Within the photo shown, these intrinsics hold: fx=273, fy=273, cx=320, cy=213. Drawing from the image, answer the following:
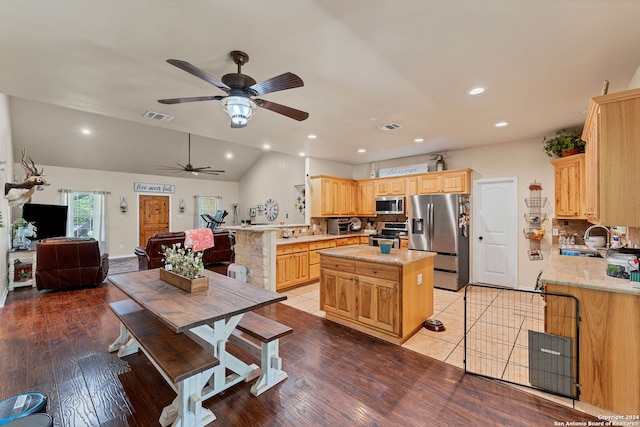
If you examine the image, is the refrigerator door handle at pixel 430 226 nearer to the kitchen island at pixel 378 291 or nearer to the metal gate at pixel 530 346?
the metal gate at pixel 530 346

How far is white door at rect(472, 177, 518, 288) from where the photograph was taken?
16.5ft

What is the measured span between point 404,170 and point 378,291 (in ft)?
12.6

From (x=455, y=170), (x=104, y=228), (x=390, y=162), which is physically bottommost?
(x=104, y=228)

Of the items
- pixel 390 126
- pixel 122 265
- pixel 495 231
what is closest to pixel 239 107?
pixel 390 126

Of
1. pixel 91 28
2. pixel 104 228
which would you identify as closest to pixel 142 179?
pixel 104 228

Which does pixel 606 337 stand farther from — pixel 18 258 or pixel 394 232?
pixel 18 258

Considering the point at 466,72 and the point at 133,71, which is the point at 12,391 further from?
the point at 466,72

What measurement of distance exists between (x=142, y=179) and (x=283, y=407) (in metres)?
9.63

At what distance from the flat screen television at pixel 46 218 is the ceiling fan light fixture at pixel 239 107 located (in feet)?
23.0

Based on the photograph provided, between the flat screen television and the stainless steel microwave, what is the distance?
7780 mm

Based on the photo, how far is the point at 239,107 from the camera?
2297 mm

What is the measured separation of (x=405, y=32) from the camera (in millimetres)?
1956

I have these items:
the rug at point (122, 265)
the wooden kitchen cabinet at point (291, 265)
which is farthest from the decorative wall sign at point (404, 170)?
the rug at point (122, 265)

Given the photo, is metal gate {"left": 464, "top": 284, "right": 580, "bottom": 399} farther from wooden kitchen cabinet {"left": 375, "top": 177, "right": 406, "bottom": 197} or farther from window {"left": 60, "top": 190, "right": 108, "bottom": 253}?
window {"left": 60, "top": 190, "right": 108, "bottom": 253}
